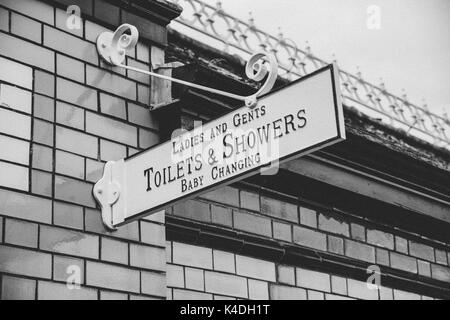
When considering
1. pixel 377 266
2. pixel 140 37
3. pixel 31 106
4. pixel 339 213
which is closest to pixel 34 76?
pixel 31 106

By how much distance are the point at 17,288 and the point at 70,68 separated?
1996 millimetres

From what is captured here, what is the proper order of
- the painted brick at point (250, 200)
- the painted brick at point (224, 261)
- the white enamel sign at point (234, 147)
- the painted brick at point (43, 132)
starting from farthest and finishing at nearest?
the painted brick at point (250, 200), the painted brick at point (224, 261), the painted brick at point (43, 132), the white enamel sign at point (234, 147)

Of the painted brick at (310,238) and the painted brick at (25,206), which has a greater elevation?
the painted brick at (310,238)

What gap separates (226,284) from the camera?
8891 millimetres

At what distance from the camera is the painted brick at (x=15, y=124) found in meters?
7.22

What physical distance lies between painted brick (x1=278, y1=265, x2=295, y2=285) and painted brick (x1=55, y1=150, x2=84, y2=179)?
2.79 metres

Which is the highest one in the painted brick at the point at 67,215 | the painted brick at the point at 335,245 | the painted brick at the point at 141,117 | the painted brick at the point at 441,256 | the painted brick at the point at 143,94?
the painted brick at the point at 143,94

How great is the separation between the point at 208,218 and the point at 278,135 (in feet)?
8.69

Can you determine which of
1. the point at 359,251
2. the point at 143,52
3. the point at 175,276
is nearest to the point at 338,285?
the point at 359,251

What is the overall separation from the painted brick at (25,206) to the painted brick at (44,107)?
0.70 meters

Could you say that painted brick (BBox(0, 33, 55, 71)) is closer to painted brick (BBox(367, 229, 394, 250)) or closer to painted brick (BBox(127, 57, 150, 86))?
painted brick (BBox(127, 57, 150, 86))

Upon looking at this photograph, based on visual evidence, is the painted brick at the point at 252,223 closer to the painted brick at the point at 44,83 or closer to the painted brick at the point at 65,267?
the painted brick at the point at 65,267

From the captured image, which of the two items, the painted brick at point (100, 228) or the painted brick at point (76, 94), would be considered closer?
the painted brick at point (100, 228)

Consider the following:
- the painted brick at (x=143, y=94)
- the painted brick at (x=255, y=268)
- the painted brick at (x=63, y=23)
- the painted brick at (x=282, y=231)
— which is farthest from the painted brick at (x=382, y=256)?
the painted brick at (x=63, y=23)
